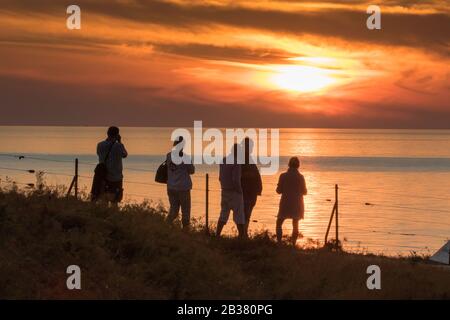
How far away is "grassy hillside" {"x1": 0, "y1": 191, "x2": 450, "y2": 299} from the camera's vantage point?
41.0 feet

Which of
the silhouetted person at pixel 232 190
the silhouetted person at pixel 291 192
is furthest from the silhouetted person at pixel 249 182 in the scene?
the silhouetted person at pixel 291 192

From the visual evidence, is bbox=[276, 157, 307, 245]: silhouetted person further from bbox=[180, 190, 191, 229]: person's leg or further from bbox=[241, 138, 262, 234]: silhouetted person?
bbox=[180, 190, 191, 229]: person's leg

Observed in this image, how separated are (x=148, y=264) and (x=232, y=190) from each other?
12.9 feet

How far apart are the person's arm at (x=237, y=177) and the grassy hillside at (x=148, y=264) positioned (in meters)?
1.38

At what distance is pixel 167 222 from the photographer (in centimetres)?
1590

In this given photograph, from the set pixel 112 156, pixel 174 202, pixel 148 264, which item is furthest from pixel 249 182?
pixel 148 264

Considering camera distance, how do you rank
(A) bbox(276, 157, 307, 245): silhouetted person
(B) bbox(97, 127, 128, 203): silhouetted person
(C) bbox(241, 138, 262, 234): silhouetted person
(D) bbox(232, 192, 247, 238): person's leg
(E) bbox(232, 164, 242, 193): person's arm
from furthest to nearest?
(A) bbox(276, 157, 307, 245): silhouetted person, (C) bbox(241, 138, 262, 234): silhouetted person, (B) bbox(97, 127, 128, 203): silhouetted person, (D) bbox(232, 192, 247, 238): person's leg, (E) bbox(232, 164, 242, 193): person's arm

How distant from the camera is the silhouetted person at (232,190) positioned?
1688 centimetres

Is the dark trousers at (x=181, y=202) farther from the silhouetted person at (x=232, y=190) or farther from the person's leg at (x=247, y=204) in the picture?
the person's leg at (x=247, y=204)

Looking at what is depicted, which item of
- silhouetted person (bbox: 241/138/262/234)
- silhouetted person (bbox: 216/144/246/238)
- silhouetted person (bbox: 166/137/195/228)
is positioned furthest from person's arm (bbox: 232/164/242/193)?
silhouetted person (bbox: 166/137/195/228)

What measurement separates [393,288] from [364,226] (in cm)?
3118
